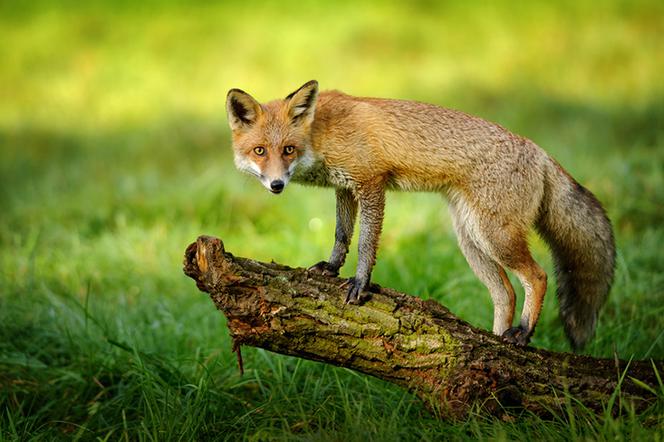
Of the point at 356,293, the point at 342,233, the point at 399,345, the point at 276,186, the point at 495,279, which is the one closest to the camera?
the point at 399,345

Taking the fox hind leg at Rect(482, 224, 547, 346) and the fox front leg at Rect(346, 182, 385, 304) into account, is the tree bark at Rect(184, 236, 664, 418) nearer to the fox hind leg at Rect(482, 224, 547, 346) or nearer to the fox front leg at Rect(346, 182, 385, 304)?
the fox front leg at Rect(346, 182, 385, 304)

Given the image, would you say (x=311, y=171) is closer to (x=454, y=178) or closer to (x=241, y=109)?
(x=241, y=109)

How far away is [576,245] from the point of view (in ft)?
17.5

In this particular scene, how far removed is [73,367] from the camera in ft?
18.0

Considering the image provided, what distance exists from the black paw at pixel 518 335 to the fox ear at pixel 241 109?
2.27 metres

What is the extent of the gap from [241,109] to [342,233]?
1.13m

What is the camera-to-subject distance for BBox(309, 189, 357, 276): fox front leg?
5246 millimetres

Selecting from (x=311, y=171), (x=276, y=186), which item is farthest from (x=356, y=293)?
(x=311, y=171)

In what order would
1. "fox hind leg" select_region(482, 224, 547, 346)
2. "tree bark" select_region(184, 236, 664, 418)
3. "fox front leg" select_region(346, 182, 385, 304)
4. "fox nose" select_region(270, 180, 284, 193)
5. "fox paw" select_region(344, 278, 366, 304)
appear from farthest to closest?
1. "fox hind leg" select_region(482, 224, 547, 346)
2. "fox front leg" select_region(346, 182, 385, 304)
3. "fox nose" select_region(270, 180, 284, 193)
4. "fox paw" select_region(344, 278, 366, 304)
5. "tree bark" select_region(184, 236, 664, 418)

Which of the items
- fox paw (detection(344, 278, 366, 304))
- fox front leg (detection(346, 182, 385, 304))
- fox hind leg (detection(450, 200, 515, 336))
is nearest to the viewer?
fox paw (detection(344, 278, 366, 304))

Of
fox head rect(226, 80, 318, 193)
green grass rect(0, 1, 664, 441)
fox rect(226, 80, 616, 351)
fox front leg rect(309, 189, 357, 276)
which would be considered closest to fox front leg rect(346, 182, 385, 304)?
fox rect(226, 80, 616, 351)

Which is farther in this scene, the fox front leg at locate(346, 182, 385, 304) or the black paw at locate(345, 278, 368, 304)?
the fox front leg at locate(346, 182, 385, 304)

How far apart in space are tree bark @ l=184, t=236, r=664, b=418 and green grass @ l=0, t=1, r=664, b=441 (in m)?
0.16

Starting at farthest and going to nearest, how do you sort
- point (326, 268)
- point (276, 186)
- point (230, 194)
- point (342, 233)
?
point (230, 194), point (342, 233), point (326, 268), point (276, 186)
